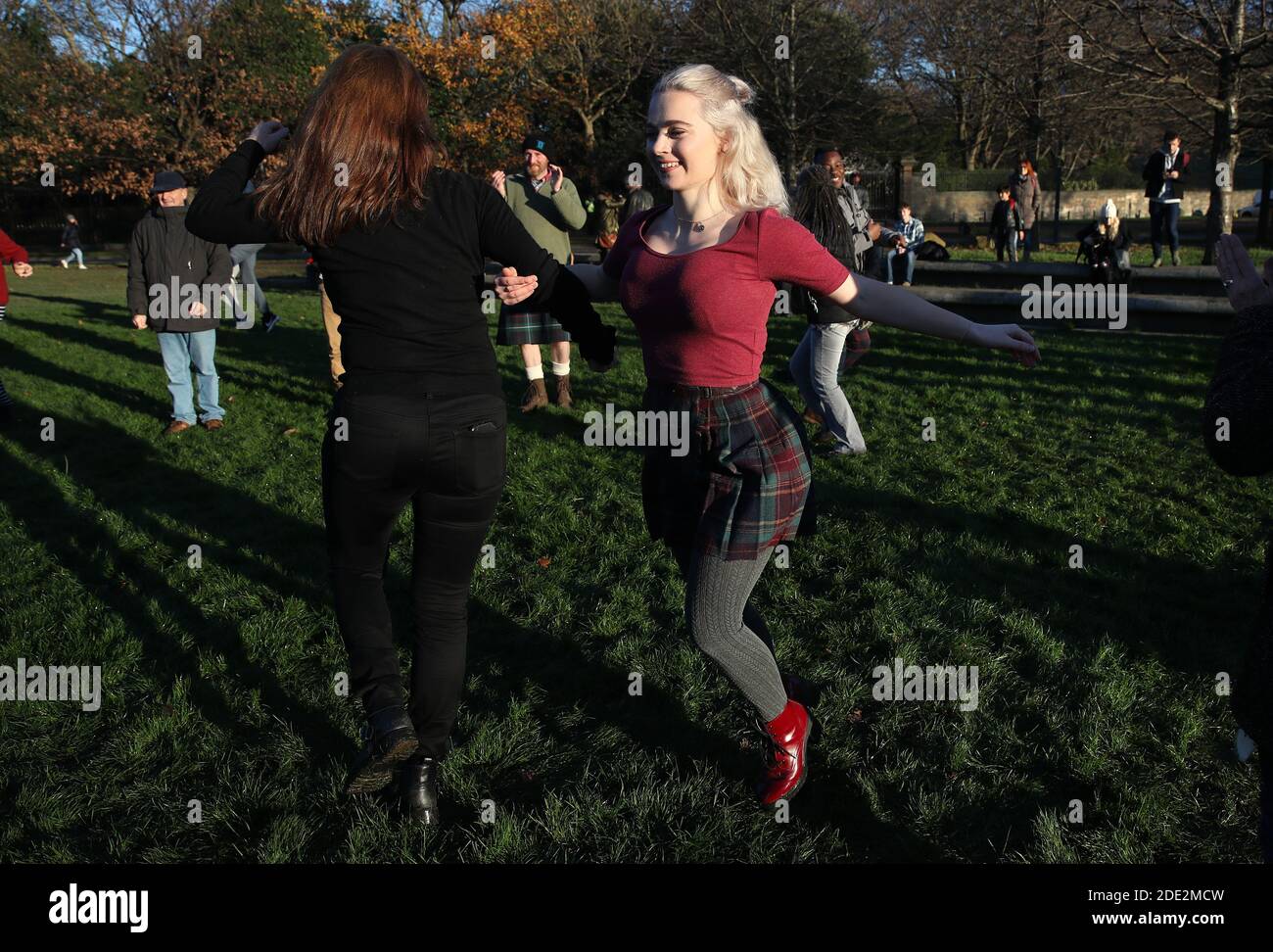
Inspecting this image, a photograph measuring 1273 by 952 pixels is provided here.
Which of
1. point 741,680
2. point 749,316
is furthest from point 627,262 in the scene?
point 741,680

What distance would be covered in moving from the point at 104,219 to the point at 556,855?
42.8m

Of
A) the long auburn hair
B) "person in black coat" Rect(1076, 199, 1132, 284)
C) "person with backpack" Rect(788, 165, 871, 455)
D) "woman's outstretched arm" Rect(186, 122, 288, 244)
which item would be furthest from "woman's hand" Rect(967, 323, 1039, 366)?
"person in black coat" Rect(1076, 199, 1132, 284)

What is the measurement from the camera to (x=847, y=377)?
912 centimetres

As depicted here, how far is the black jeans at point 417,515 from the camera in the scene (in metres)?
2.79

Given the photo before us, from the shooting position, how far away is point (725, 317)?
2.86m

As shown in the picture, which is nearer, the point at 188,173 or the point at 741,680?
the point at 741,680

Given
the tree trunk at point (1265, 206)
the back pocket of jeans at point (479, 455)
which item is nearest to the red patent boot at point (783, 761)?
the back pocket of jeans at point (479, 455)

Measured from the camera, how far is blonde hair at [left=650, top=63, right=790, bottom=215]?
2.86 metres

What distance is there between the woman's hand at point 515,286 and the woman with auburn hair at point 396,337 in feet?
0.11

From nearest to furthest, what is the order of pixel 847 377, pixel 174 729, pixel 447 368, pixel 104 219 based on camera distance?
1. pixel 447 368
2. pixel 174 729
3. pixel 847 377
4. pixel 104 219

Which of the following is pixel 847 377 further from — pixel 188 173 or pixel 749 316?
pixel 188 173

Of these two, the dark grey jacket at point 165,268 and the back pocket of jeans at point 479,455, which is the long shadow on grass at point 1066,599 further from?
the dark grey jacket at point 165,268

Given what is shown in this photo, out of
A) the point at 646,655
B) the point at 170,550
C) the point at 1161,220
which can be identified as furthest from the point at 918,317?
the point at 1161,220

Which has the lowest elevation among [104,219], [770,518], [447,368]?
[770,518]
